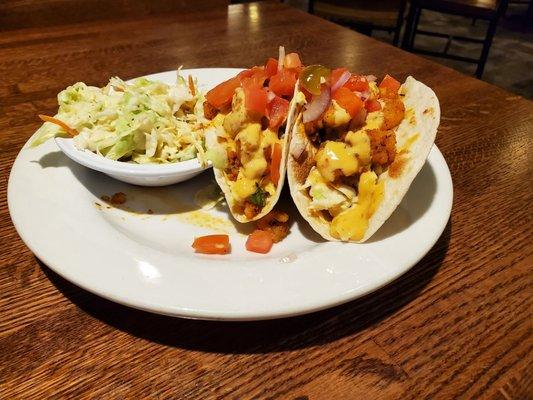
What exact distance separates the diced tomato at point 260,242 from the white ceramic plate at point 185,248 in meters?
0.02

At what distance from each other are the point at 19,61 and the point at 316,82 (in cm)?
194

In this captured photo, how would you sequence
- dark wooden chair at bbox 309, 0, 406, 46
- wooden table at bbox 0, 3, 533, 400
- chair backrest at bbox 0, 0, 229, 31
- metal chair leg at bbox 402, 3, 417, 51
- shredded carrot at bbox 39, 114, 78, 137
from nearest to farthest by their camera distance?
wooden table at bbox 0, 3, 533, 400, shredded carrot at bbox 39, 114, 78, 137, chair backrest at bbox 0, 0, 229, 31, dark wooden chair at bbox 309, 0, 406, 46, metal chair leg at bbox 402, 3, 417, 51

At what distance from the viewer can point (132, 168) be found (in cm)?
146

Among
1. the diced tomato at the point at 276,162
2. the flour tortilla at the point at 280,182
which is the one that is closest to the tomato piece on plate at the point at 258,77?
the flour tortilla at the point at 280,182

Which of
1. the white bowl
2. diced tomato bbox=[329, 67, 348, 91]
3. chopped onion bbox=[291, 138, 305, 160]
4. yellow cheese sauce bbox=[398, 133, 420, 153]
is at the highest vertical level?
diced tomato bbox=[329, 67, 348, 91]

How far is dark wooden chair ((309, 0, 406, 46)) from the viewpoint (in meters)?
4.71

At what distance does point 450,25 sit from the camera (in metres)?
8.02

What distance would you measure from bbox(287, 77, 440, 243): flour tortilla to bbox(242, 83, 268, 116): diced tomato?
0.12 m

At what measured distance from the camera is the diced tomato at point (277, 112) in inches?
57.7

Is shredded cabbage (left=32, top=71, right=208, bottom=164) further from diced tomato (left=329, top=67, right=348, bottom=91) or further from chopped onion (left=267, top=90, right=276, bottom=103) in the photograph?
diced tomato (left=329, top=67, right=348, bottom=91)

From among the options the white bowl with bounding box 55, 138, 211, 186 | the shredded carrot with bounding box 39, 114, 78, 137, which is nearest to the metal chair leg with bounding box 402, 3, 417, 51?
the white bowl with bounding box 55, 138, 211, 186

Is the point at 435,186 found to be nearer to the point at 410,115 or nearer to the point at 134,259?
the point at 410,115

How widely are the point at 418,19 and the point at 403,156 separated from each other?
4630 mm

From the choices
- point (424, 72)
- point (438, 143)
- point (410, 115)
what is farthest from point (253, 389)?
point (424, 72)
